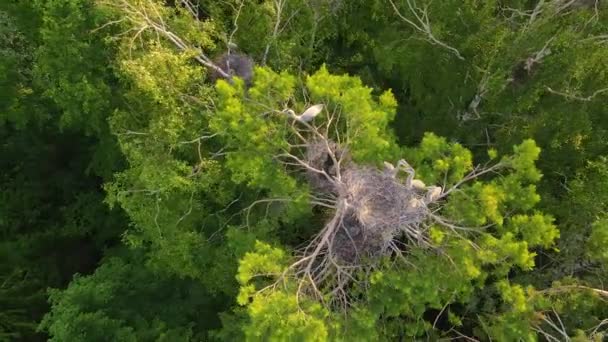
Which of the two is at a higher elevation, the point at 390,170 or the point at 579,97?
the point at 579,97

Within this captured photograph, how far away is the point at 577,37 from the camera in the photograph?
26.4 ft

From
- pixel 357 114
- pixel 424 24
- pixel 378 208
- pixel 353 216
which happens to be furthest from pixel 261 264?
pixel 424 24

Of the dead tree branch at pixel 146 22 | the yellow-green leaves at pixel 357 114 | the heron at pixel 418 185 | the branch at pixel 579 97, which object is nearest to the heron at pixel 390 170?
the yellow-green leaves at pixel 357 114

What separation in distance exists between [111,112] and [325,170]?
4.97 m

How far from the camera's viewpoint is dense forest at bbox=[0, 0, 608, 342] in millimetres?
6922

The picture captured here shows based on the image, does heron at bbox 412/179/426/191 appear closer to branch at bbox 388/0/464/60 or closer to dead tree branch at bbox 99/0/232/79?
branch at bbox 388/0/464/60

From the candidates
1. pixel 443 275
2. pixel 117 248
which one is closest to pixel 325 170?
pixel 443 275

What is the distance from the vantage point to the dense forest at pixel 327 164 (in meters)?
6.92

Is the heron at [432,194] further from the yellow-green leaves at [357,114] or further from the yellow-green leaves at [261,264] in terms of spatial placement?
the yellow-green leaves at [261,264]

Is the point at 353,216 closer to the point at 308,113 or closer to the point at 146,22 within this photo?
the point at 308,113

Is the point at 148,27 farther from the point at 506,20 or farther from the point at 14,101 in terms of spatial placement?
the point at 506,20

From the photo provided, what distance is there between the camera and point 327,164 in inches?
300

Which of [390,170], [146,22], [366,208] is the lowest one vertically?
[366,208]

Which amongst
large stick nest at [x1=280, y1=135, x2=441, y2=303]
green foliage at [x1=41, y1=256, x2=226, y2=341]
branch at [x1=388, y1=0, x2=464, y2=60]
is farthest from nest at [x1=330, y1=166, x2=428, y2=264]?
green foliage at [x1=41, y1=256, x2=226, y2=341]
